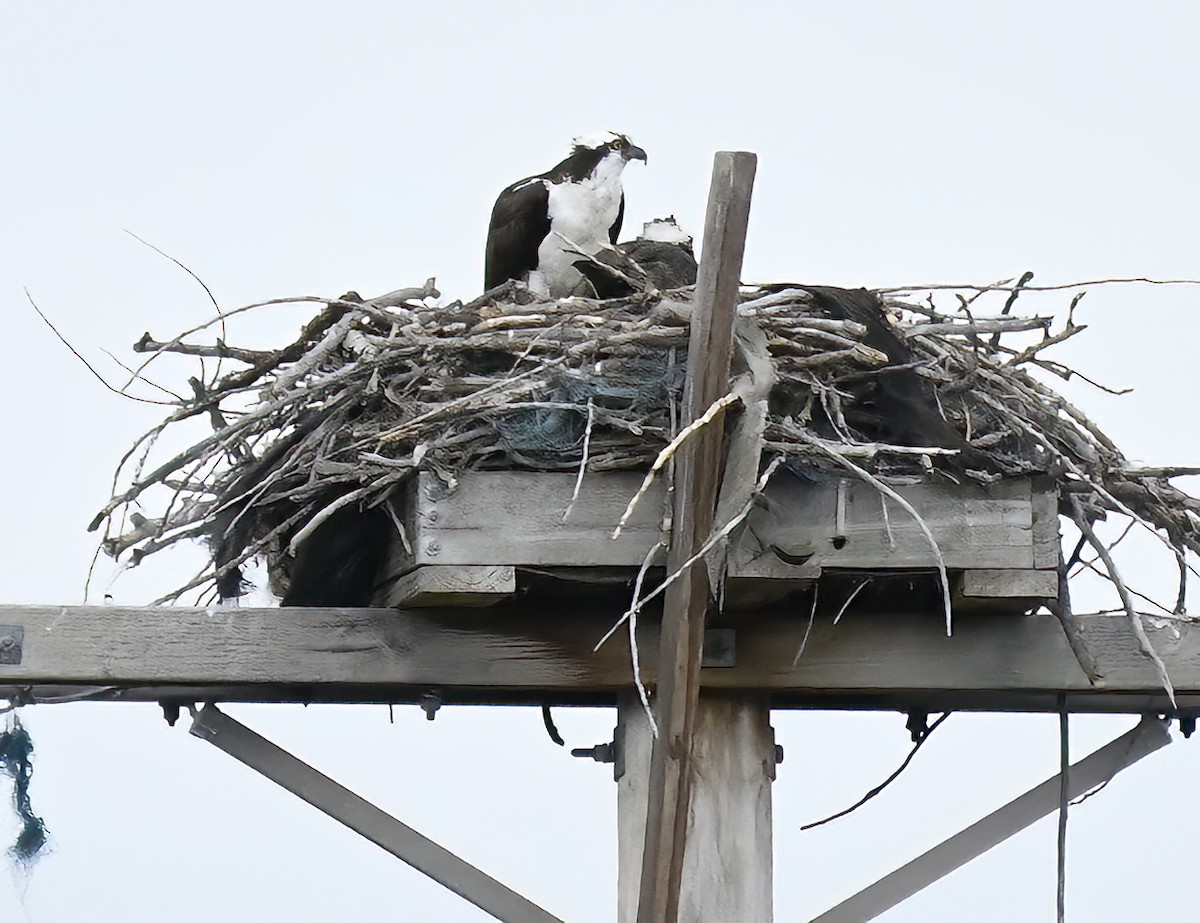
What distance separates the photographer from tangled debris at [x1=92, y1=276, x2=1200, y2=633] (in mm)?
2891

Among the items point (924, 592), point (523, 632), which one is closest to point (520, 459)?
point (523, 632)

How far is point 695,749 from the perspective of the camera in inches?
120

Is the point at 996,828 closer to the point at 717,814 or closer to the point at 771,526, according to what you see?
the point at 717,814

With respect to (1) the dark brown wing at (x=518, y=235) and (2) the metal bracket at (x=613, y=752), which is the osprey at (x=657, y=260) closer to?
(1) the dark brown wing at (x=518, y=235)

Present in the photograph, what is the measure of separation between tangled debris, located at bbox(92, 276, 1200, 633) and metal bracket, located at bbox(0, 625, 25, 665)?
0.20m

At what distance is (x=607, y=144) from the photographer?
4.71 metres

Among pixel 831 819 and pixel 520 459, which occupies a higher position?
pixel 520 459

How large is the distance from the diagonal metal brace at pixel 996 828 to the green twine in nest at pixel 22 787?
1.45m

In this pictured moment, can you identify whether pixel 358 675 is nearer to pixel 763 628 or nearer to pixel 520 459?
pixel 520 459

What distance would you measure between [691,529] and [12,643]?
1135 mm

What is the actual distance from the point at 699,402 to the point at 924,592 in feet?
2.43

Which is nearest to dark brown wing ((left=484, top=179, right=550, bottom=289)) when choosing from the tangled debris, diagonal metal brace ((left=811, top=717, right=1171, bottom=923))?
the tangled debris

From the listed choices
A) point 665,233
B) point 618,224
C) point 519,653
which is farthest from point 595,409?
point 618,224

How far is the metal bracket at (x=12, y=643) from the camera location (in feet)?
9.67
